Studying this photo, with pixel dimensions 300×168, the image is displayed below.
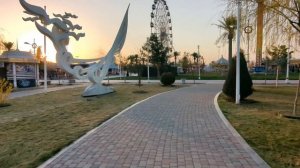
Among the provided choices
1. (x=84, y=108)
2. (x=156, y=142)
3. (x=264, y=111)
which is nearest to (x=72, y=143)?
(x=156, y=142)

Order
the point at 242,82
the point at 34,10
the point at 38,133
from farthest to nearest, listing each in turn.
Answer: the point at 34,10
the point at 242,82
the point at 38,133

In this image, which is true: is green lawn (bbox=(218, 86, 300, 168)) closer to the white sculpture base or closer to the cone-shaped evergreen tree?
the cone-shaped evergreen tree

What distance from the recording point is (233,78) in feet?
51.6

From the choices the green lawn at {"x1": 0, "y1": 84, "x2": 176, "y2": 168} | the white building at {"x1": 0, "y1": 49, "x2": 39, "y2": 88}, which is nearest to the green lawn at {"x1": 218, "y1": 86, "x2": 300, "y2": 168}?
the green lawn at {"x1": 0, "y1": 84, "x2": 176, "y2": 168}

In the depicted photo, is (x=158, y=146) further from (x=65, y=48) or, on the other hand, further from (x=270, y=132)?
(x=65, y=48)

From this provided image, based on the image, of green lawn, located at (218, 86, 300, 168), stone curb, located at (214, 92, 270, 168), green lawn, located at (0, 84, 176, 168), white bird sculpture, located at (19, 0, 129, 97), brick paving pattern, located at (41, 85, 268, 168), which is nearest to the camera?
stone curb, located at (214, 92, 270, 168)

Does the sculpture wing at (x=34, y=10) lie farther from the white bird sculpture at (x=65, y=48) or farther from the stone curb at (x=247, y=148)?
the stone curb at (x=247, y=148)

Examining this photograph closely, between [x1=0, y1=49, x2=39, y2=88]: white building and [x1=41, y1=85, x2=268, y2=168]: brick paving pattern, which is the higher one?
[x1=0, y1=49, x2=39, y2=88]: white building

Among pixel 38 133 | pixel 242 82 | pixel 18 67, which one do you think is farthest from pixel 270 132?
pixel 18 67

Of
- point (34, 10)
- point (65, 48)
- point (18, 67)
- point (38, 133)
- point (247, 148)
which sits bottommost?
point (38, 133)

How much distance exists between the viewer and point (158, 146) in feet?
23.0

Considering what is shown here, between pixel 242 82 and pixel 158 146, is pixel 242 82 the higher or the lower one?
the higher one

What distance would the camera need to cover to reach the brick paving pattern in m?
5.86

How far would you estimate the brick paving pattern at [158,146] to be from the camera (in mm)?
5855
